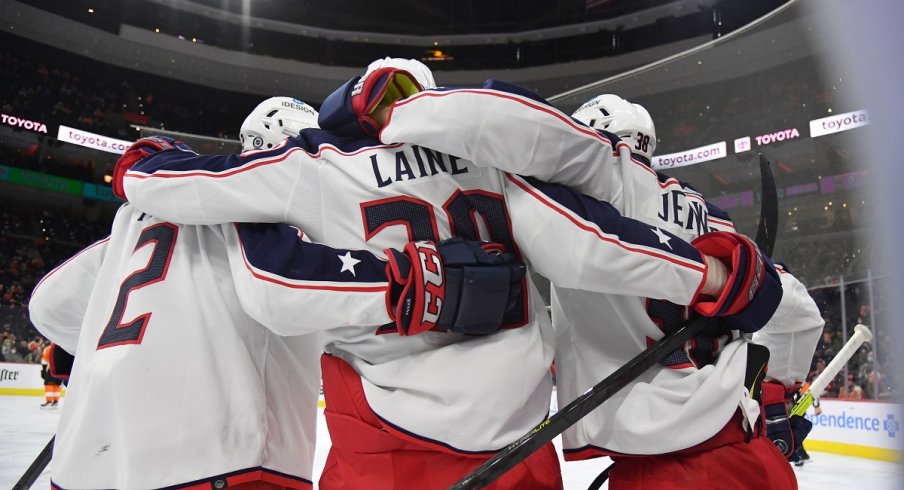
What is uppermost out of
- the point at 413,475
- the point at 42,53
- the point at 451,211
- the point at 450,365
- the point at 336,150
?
the point at 42,53

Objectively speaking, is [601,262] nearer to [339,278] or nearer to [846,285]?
[339,278]

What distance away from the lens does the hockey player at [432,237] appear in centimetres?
124

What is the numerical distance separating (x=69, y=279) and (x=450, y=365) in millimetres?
1020

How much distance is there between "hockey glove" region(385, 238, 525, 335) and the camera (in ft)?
3.84

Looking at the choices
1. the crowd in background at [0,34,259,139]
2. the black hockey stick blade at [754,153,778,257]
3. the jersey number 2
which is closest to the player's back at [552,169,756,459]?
the black hockey stick blade at [754,153,778,257]

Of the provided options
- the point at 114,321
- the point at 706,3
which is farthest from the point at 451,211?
the point at 706,3

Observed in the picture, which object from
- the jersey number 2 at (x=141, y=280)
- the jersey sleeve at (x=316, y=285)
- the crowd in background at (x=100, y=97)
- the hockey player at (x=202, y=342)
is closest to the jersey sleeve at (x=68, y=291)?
the hockey player at (x=202, y=342)

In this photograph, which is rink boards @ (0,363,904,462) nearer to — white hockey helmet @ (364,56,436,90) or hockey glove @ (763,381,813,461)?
hockey glove @ (763,381,813,461)

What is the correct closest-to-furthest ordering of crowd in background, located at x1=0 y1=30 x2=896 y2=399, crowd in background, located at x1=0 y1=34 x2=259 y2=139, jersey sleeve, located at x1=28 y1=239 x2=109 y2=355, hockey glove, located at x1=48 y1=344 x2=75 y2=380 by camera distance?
jersey sleeve, located at x1=28 y1=239 x2=109 y2=355 → hockey glove, located at x1=48 y1=344 x2=75 y2=380 → crowd in background, located at x1=0 y1=30 x2=896 y2=399 → crowd in background, located at x1=0 y1=34 x2=259 y2=139

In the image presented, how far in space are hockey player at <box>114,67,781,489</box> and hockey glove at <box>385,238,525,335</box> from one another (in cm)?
7

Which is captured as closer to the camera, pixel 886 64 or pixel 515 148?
pixel 886 64

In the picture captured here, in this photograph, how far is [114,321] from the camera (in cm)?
139

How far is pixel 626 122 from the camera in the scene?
1870mm

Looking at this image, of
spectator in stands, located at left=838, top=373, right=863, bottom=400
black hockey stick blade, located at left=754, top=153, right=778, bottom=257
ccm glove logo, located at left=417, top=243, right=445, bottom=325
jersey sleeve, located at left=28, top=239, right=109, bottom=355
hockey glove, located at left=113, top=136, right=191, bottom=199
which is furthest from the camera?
spectator in stands, located at left=838, top=373, right=863, bottom=400
